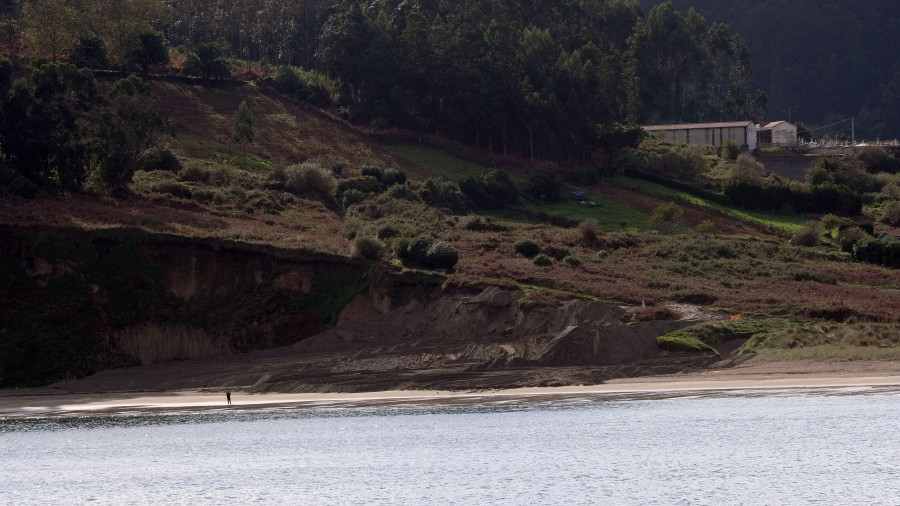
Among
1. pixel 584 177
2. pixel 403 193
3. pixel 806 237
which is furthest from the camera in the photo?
pixel 584 177

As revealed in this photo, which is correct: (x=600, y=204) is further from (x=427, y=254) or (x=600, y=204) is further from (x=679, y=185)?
(x=427, y=254)

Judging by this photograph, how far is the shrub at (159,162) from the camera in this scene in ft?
272

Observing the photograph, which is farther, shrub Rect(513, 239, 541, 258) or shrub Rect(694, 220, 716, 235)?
shrub Rect(694, 220, 716, 235)

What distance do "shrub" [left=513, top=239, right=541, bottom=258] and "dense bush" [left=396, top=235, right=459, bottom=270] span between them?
329 inches

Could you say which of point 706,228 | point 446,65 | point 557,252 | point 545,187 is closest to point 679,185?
point 545,187

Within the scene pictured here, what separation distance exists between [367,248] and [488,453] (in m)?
24.3

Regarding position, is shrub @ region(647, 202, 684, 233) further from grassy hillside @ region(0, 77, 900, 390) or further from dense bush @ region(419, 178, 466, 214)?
dense bush @ region(419, 178, 466, 214)

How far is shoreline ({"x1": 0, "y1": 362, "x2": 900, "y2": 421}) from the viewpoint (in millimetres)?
47812

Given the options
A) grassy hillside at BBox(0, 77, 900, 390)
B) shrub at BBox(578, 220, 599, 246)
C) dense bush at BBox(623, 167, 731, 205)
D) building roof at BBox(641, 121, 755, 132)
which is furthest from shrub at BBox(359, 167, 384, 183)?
building roof at BBox(641, 121, 755, 132)

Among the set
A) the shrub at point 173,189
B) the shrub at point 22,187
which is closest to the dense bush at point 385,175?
the shrub at point 173,189

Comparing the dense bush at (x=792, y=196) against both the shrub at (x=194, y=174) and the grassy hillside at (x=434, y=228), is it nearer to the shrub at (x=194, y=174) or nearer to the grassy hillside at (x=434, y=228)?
the grassy hillside at (x=434, y=228)

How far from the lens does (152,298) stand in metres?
59.9

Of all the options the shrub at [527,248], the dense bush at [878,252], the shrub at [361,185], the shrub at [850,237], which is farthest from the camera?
the shrub at [361,185]

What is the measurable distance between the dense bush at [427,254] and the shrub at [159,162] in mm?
27517
